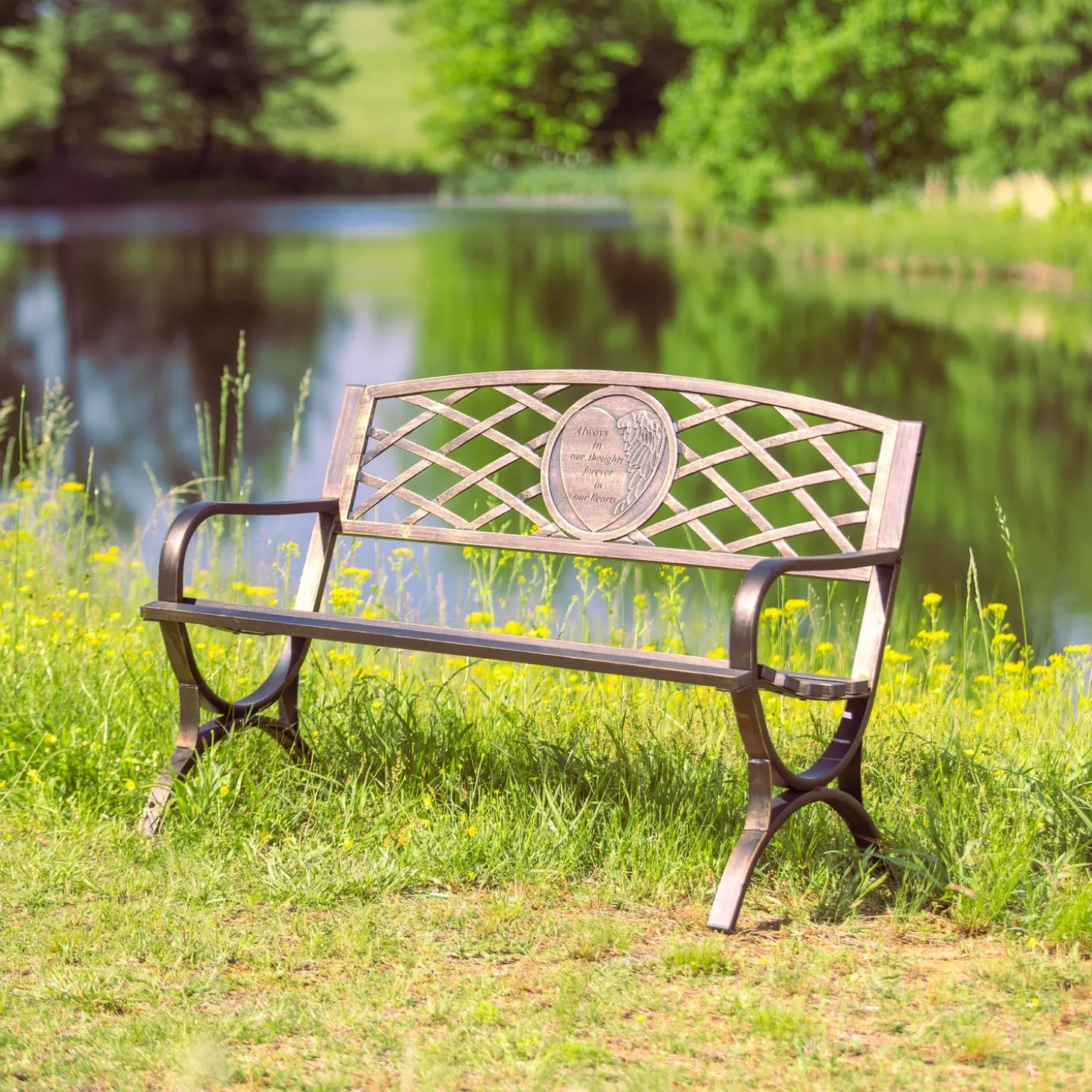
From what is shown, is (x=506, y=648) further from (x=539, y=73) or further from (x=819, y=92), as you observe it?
(x=539, y=73)

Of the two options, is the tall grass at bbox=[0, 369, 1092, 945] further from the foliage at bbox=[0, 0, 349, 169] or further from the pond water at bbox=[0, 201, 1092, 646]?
the foliage at bbox=[0, 0, 349, 169]

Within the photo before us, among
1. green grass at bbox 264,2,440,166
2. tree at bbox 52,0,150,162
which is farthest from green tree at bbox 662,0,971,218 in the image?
green grass at bbox 264,2,440,166

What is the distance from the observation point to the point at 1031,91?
2897cm

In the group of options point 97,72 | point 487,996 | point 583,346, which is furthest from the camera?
point 97,72

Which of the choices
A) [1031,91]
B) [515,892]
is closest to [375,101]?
[1031,91]

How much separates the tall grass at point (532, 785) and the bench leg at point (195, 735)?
4 centimetres

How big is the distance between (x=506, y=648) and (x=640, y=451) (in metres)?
0.71

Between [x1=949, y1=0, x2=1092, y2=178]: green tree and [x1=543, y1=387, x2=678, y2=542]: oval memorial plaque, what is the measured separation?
26466 mm

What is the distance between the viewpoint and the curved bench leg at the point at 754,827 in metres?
3.26

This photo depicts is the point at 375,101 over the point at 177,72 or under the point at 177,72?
under

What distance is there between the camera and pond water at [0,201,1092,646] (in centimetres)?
1115

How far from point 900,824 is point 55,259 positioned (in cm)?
3282

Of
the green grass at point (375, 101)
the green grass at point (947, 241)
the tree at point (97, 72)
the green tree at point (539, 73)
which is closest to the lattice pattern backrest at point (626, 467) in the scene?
the green grass at point (947, 241)

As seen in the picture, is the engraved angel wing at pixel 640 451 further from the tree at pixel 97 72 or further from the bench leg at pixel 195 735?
the tree at pixel 97 72
